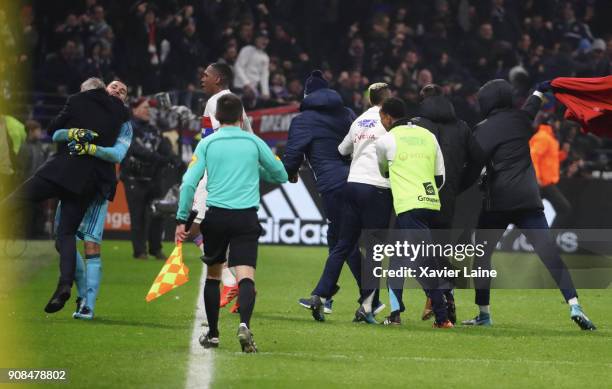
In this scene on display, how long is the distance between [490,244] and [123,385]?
186 inches

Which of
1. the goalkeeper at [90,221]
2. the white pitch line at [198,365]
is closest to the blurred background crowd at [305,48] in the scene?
the goalkeeper at [90,221]

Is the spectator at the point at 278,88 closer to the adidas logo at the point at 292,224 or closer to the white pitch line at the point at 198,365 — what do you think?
the adidas logo at the point at 292,224

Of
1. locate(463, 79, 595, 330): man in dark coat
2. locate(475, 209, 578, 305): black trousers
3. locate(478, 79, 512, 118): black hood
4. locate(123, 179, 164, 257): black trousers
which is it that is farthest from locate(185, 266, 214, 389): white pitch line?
locate(123, 179, 164, 257): black trousers

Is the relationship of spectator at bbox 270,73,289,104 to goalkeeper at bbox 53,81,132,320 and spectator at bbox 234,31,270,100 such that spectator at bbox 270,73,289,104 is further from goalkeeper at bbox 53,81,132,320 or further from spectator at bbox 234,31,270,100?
goalkeeper at bbox 53,81,132,320

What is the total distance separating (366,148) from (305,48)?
17.5 meters

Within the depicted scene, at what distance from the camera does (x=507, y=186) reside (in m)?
11.8

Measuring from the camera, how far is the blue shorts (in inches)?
471

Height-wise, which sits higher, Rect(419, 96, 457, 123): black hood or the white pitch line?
Rect(419, 96, 457, 123): black hood

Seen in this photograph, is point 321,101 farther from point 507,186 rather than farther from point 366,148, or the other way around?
point 507,186

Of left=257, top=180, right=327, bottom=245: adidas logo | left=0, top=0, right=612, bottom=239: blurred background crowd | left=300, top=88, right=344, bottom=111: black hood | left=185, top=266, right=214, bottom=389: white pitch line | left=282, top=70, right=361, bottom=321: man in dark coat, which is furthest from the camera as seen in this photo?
left=0, top=0, right=612, bottom=239: blurred background crowd

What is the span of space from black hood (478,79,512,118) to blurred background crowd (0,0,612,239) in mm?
11606

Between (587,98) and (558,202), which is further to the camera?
(558,202)

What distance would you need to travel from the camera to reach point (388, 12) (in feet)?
99.3

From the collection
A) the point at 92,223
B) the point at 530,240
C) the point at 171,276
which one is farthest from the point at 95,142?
the point at 530,240
